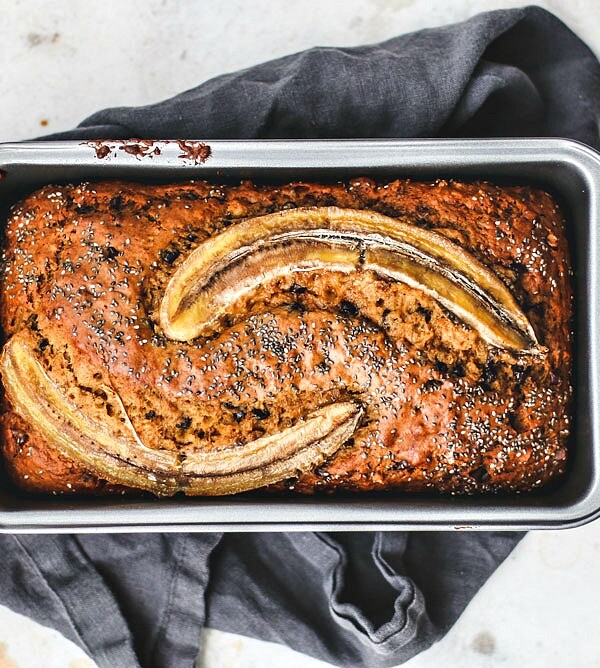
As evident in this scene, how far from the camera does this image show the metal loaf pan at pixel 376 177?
149cm

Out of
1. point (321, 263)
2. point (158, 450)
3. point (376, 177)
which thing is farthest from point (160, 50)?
point (158, 450)

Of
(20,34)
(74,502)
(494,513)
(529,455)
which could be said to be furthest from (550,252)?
(20,34)

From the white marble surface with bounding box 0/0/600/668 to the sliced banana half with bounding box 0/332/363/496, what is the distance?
80 centimetres

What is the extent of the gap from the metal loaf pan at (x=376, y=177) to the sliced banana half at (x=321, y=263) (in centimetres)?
18

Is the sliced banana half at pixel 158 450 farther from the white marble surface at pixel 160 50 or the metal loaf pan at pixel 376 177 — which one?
the white marble surface at pixel 160 50

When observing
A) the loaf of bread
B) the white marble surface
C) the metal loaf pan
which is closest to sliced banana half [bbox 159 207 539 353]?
the loaf of bread

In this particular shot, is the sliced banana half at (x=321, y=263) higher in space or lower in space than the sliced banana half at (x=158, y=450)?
higher

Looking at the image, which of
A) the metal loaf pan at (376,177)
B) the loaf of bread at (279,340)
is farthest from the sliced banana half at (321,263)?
the metal loaf pan at (376,177)

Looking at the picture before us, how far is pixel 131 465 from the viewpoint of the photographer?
1431mm

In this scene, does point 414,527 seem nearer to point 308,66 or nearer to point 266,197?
point 266,197

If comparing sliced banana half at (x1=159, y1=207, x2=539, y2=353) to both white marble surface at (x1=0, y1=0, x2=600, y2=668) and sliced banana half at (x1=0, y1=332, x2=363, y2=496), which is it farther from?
white marble surface at (x1=0, y1=0, x2=600, y2=668)

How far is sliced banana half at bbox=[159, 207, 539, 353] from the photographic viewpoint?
1.38m

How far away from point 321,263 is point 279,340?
6.9 inches

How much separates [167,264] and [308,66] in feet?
2.04
